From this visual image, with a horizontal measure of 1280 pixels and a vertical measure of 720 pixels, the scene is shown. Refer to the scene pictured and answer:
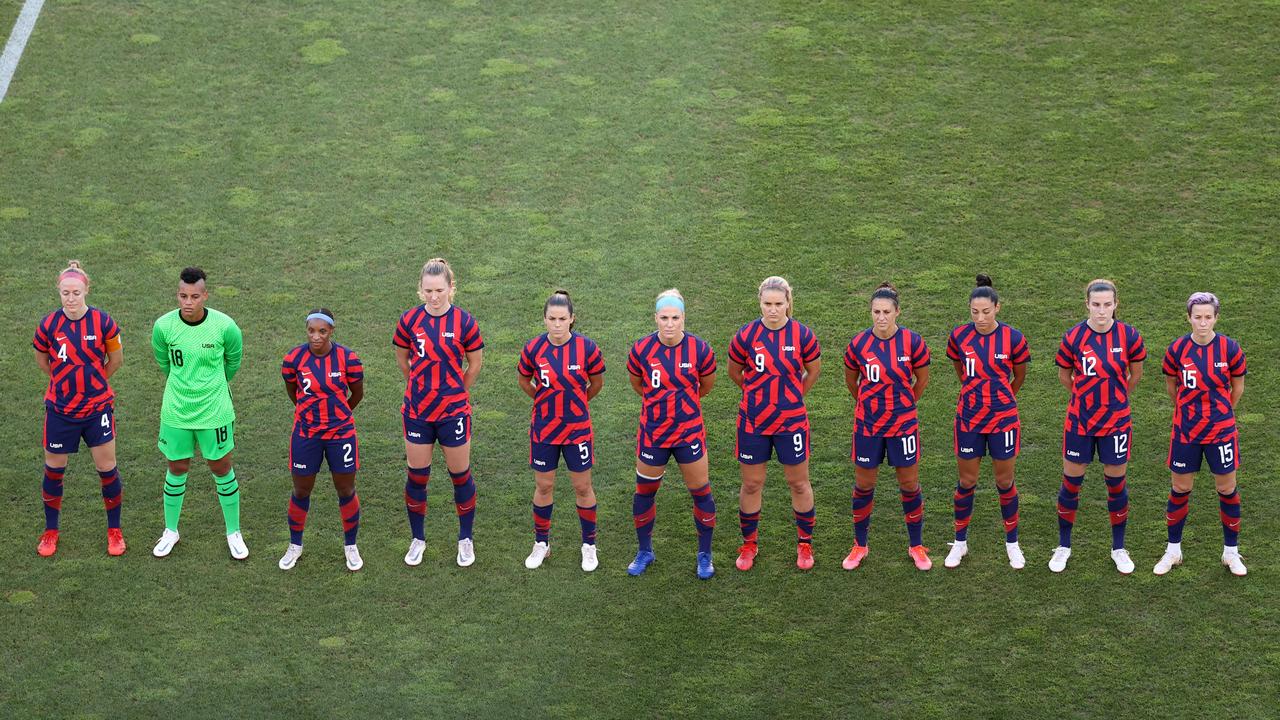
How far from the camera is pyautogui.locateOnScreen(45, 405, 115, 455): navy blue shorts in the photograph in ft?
33.3

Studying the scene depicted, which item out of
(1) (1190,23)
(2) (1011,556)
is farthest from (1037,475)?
(1) (1190,23)

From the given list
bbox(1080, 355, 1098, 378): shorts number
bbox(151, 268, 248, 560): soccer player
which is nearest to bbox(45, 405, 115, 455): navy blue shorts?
bbox(151, 268, 248, 560): soccer player

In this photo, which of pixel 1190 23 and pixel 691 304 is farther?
pixel 1190 23

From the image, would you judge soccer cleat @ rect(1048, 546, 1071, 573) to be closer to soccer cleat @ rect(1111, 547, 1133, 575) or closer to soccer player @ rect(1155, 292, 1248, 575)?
soccer cleat @ rect(1111, 547, 1133, 575)

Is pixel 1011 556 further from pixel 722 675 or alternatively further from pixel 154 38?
pixel 154 38

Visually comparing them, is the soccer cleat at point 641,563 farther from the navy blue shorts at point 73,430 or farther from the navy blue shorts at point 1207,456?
the navy blue shorts at point 73,430

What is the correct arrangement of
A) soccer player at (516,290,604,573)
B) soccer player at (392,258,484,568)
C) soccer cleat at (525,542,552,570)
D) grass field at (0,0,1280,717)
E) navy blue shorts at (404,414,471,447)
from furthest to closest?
soccer cleat at (525,542,552,570), navy blue shorts at (404,414,471,447), soccer player at (392,258,484,568), soccer player at (516,290,604,573), grass field at (0,0,1280,717)

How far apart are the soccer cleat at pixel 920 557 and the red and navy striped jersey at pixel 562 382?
8.08ft

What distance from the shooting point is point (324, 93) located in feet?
52.4

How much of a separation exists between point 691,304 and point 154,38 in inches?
299

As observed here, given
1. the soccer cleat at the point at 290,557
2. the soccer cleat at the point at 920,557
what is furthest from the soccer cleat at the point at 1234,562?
the soccer cleat at the point at 290,557

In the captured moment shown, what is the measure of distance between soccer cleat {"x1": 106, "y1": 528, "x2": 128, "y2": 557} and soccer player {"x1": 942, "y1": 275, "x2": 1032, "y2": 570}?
588 centimetres

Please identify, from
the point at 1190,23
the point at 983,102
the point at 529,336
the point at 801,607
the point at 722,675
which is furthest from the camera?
the point at 1190,23

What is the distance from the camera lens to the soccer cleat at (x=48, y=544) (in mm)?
10390
